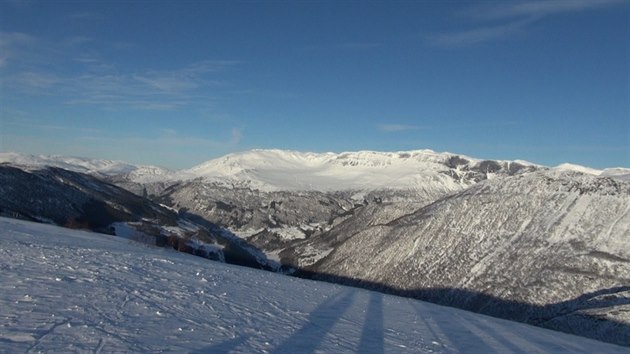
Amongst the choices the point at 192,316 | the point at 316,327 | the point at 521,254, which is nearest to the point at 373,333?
the point at 316,327

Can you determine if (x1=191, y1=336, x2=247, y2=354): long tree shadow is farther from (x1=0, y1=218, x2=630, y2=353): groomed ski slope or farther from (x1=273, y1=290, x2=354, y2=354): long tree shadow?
(x1=273, y1=290, x2=354, y2=354): long tree shadow

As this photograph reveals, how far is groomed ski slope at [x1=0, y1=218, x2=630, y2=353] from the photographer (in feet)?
40.2

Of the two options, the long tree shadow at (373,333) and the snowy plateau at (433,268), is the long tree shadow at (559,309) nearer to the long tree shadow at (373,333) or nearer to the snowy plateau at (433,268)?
the snowy plateau at (433,268)

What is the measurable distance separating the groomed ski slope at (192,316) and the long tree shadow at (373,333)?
0.05 metres

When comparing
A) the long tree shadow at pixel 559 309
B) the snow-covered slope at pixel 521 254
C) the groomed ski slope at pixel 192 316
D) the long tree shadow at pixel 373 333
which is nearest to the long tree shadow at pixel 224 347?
the groomed ski slope at pixel 192 316

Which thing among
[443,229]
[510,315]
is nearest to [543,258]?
[510,315]

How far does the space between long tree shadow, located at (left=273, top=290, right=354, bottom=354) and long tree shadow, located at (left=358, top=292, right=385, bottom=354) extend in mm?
1188

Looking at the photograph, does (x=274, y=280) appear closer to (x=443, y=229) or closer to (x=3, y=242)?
(x=3, y=242)

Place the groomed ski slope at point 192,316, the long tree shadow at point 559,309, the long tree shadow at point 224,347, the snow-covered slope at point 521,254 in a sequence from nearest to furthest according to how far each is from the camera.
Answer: the long tree shadow at point 224,347, the groomed ski slope at point 192,316, the long tree shadow at point 559,309, the snow-covered slope at point 521,254

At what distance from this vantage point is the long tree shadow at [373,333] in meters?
15.3

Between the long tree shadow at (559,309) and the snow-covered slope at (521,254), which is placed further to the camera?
the snow-covered slope at (521,254)

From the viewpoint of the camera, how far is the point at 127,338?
1211 cm

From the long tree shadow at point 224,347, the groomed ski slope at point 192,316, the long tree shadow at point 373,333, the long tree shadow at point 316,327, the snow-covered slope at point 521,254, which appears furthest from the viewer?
the snow-covered slope at point 521,254

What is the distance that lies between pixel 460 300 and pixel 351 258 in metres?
47.9
